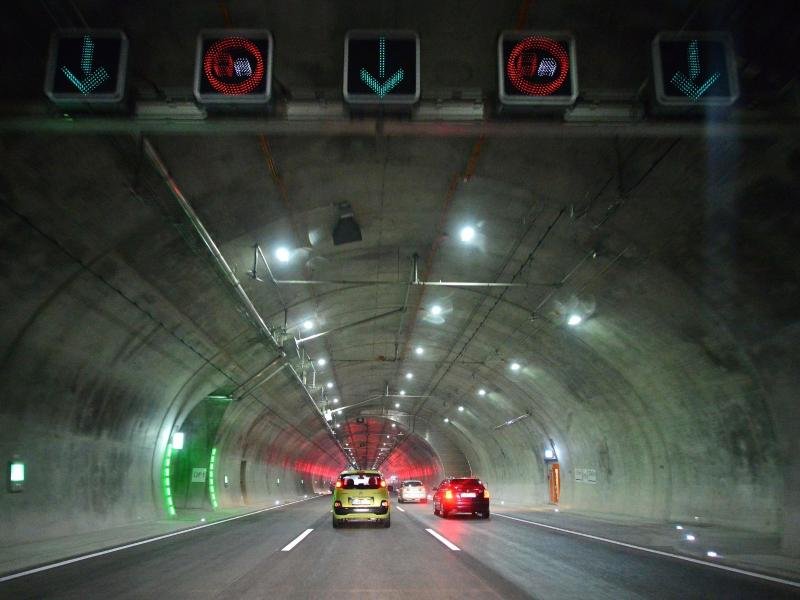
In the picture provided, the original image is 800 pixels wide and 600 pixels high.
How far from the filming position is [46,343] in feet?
45.2

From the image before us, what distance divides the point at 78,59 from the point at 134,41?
2.76m

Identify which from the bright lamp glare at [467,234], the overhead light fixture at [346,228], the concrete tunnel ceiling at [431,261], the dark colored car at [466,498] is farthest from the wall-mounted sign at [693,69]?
the dark colored car at [466,498]

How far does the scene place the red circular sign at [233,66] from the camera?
21.7ft

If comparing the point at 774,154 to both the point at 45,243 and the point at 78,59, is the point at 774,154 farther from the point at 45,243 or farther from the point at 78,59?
the point at 45,243

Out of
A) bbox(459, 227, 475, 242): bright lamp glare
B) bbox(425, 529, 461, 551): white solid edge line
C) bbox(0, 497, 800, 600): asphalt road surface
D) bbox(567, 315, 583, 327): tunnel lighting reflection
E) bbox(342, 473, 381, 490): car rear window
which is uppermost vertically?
bbox(459, 227, 475, 242): bright lamp glare

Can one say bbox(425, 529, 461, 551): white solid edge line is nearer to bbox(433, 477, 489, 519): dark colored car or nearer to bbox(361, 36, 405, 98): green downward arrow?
bbox(433, 477, 489, 519): dark colored car

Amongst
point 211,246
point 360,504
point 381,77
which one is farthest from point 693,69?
point 360,504

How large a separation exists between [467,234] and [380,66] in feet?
33.1

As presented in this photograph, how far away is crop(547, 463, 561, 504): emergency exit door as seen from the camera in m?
35.4

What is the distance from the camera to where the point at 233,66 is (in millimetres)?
6699

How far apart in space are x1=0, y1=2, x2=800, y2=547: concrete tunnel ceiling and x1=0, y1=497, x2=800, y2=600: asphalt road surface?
13.4ft

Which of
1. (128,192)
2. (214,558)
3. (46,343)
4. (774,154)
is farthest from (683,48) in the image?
(46,343)

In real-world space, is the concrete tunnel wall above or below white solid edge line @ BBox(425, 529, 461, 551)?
above

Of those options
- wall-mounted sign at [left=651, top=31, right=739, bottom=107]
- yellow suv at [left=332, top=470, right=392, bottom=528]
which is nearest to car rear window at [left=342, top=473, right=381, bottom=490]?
yellow suv at [left=332, top=470, right=392, bottom=528]
